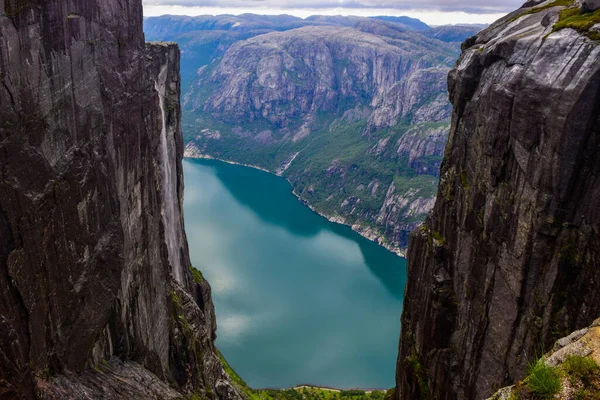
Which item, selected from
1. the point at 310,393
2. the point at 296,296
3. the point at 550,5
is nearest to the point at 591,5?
the point at 550,5

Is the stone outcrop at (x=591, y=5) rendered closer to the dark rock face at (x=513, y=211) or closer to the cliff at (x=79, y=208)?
the dark rock face at (x=513, y=211)

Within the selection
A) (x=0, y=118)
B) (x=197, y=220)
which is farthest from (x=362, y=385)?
(x=197, y=220)

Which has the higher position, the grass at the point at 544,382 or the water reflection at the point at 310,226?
the grass at the point at 544,382

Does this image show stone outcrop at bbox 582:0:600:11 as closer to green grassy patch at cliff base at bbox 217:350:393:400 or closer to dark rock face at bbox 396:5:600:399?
dark rock face at bbox 396:5:600:399

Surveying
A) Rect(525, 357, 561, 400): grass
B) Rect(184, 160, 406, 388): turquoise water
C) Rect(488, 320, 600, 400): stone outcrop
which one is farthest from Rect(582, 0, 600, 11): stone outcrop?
Rect(184, 160, 406, 388): turquoise water

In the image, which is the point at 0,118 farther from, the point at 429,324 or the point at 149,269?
the point at 429,324

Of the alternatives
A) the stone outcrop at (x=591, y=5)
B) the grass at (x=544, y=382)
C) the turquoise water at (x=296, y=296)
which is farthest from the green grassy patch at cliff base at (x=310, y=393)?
the grass at (x=544, y=382)

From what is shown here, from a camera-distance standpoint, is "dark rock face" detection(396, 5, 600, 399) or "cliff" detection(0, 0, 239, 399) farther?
"dark rock face" detection(396, 5, 600, 399)
